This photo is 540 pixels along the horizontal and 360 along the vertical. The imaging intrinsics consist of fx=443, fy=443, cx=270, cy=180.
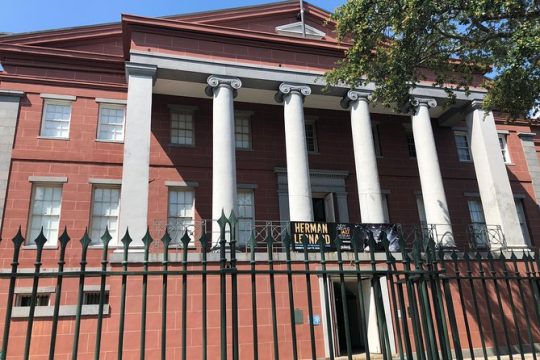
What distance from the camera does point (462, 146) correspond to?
23.0 metres

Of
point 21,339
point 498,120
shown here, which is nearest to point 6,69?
point 21,339

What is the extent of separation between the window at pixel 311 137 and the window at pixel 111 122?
27.5 ft

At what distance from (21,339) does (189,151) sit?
9770 millimetres

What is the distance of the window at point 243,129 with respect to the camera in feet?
65.6

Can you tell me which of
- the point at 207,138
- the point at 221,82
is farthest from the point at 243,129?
the point at 221,82

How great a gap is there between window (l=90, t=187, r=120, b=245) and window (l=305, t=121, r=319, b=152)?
882 cm

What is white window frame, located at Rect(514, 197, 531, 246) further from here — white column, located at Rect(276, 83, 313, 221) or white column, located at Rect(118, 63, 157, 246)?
white column, located at Rect(118, 63, 157, 246)

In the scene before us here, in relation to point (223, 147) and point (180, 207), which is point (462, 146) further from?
point (180, 207)

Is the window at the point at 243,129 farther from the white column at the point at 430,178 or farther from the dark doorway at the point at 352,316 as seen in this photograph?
the dark doorway at the point at 352,316

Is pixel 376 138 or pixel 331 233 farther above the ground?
pixel 376 138

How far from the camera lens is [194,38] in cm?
1686

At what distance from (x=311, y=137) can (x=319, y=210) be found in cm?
350

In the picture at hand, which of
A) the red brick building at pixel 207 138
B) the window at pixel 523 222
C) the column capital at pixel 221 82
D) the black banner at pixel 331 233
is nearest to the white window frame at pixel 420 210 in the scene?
the red brick building at pixel 207 138

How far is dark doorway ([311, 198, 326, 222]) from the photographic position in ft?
67.3
